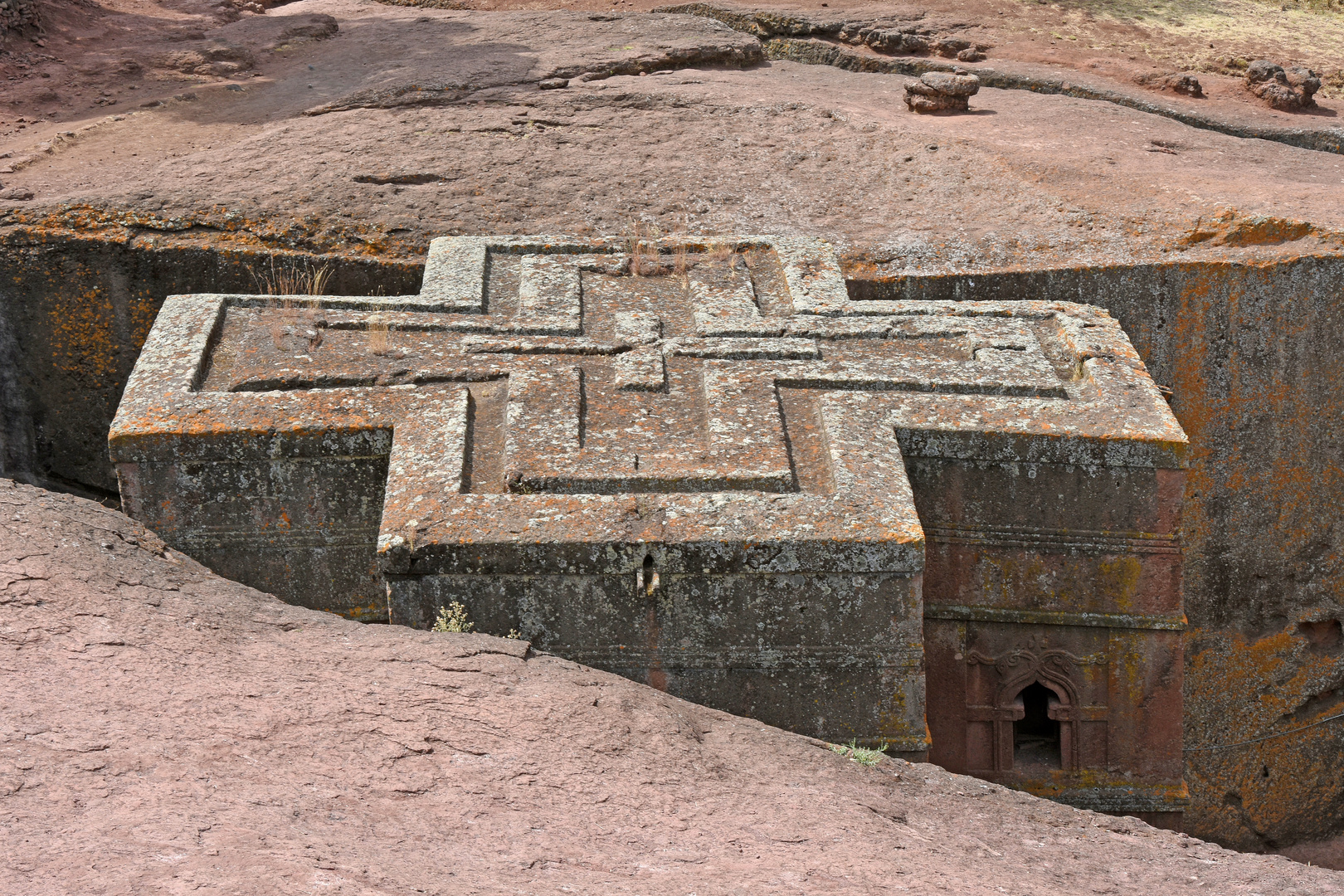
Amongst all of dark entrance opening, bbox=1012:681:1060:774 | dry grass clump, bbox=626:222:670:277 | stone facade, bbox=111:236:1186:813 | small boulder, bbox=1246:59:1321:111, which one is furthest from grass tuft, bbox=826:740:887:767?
small boulder, bbox=1246:59:1321:111

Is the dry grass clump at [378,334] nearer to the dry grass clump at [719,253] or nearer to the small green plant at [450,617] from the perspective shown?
the small green plant at [450,617]

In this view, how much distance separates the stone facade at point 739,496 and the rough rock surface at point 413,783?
1.40 feet

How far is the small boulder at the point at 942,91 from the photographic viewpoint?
1017cm

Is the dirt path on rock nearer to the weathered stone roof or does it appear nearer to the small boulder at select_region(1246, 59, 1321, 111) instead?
the small boulder at select_region(1246, 59, 1321, 111)

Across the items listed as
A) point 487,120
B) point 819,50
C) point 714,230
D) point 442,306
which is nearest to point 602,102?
point 487,120

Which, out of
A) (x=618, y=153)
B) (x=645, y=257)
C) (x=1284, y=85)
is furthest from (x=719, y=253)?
(x=1284, y=85)

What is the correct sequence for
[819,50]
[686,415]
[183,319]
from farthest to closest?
1. [819,50]
2. [183,319]
3. [686,415]

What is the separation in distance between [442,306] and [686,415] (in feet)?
5.47

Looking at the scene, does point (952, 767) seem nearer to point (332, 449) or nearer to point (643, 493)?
point (643, 493)

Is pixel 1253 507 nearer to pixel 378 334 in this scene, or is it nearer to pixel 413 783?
pixel 378 334

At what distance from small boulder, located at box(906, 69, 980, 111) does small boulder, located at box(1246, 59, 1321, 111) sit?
3.12 m

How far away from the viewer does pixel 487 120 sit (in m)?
9.56

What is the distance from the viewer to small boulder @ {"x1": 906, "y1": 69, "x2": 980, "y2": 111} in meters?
10.2

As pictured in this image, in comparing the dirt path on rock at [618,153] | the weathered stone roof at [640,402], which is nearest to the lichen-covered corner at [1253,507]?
the dirt path on rock at [618,153]
